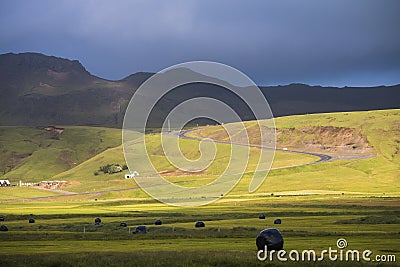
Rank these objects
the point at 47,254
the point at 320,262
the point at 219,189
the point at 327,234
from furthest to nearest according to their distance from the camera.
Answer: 1. the point at 219,189
2. the point at 327,234
3. the point at 47,254
4. the point at 320,262

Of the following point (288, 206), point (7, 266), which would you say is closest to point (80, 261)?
point (7, 266)

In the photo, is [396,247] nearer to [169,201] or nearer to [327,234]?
[327,234]

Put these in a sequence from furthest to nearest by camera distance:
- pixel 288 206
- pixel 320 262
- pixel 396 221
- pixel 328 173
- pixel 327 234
→ 1. pixel 328 173
2. pixel 288 206
3. pixel 396 221
4. pixel 327 234
5. pixel 320 262

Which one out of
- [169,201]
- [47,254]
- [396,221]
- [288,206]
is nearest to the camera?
[47,254]

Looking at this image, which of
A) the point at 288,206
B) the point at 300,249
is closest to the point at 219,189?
the point at 288,206

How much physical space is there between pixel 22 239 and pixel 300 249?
1197 inches

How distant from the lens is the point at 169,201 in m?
149

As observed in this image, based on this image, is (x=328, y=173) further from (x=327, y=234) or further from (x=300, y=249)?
(x=300, y=249)

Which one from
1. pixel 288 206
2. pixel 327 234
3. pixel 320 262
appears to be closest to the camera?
pixel 320 262

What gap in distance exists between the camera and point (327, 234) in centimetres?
6041

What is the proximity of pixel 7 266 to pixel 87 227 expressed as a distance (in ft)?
115

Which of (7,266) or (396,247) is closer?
Result: (7,266)

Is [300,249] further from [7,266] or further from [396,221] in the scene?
[396,221]

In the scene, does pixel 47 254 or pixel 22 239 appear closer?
pixel 47 254
